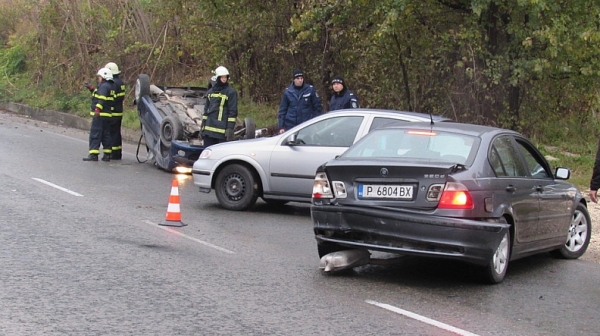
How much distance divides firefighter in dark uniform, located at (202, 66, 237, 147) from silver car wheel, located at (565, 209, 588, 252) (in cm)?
591

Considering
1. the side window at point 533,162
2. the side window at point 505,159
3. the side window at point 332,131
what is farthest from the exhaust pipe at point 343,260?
the side window at point 332,131

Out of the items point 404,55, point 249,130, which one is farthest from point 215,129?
point 404,55

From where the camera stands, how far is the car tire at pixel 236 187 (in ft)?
36.4

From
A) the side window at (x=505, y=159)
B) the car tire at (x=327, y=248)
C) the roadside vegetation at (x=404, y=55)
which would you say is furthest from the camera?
the roadside vegetation at (x=404, y=55)

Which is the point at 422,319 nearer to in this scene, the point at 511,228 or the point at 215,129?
the point at 511,228

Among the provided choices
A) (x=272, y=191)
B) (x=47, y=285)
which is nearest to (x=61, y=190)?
(x=272, y=191)

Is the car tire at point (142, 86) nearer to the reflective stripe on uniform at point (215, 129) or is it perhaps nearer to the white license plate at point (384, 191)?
the reflective stripe on uniform at point (215, 129)

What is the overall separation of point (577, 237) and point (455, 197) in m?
3.12

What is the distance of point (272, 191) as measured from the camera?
1103 cm

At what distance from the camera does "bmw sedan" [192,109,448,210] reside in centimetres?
1071

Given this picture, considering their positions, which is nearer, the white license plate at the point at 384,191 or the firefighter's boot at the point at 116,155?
the white license plate at the point at 384,191

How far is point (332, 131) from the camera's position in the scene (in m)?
10.8

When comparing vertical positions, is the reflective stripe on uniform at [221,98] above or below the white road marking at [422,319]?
above

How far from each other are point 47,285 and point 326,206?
2408 mm
